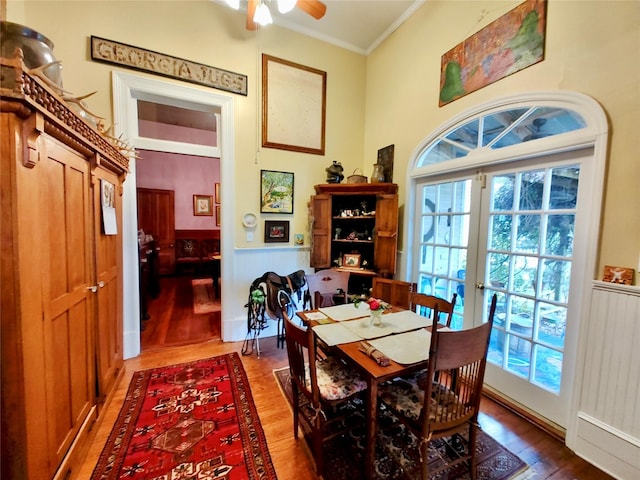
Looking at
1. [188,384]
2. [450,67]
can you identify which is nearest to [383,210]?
[450,67]

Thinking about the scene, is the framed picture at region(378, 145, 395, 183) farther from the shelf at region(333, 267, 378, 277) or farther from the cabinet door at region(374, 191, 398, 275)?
the shelf at region(333, 267, 378, 277)

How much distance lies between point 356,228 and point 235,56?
2.50 m

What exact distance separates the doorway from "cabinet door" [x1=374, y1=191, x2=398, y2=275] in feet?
1.64

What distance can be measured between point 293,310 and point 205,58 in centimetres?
298

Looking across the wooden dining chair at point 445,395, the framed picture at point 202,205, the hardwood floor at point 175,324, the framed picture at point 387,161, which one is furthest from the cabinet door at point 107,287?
the framed picture at point 202,205

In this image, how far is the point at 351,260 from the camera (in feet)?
11.0

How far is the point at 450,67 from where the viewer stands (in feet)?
8.16

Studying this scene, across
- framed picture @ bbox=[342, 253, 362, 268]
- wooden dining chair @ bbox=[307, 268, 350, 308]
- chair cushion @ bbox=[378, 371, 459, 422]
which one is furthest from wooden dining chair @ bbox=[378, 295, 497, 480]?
framed picture @ bbox=[342, 253, 362, 268]

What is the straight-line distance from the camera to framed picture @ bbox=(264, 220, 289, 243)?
326 centimetres

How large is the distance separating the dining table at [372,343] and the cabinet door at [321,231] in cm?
112

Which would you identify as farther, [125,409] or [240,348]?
[240,348]

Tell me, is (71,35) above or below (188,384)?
above

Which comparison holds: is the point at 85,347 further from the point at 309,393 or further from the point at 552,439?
the point at 552,439

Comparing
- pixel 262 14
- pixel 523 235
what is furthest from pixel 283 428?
pixel 262 14
